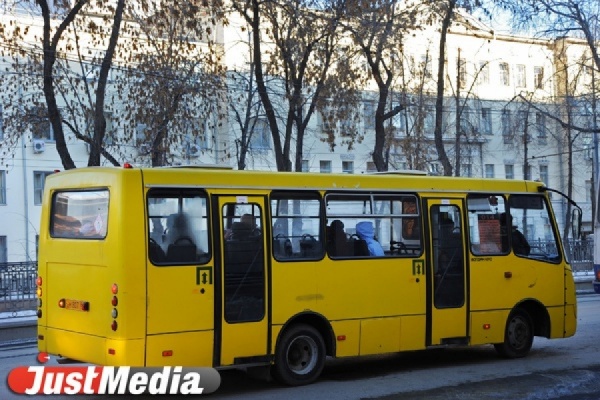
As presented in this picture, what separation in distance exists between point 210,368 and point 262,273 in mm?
1275

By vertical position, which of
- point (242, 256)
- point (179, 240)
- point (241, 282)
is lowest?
point (241, 282)

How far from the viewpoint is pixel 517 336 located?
44.4 feet

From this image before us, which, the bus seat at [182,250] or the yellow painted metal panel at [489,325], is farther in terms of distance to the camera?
the yellow painted metal panel at [489,325]

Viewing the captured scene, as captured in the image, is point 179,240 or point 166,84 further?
point 166,84

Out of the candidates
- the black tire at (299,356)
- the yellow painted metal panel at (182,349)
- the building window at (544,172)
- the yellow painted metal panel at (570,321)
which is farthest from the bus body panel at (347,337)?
the building window at (544,172)

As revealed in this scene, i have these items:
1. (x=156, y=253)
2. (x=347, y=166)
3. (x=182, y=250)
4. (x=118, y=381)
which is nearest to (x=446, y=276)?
(x=182, y=250)

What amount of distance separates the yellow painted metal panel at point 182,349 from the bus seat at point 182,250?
827 mm

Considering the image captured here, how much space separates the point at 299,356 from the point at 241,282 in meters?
1.39

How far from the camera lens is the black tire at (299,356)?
10969mm

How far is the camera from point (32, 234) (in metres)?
41.2

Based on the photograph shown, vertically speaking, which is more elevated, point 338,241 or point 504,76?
point 504,76

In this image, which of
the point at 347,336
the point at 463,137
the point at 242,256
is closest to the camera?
the point at 242,256

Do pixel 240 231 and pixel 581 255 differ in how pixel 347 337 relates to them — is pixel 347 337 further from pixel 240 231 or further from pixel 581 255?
pixel 581 255

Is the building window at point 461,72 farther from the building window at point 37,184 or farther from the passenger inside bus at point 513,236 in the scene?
the passenger inside bus at point 513,236
